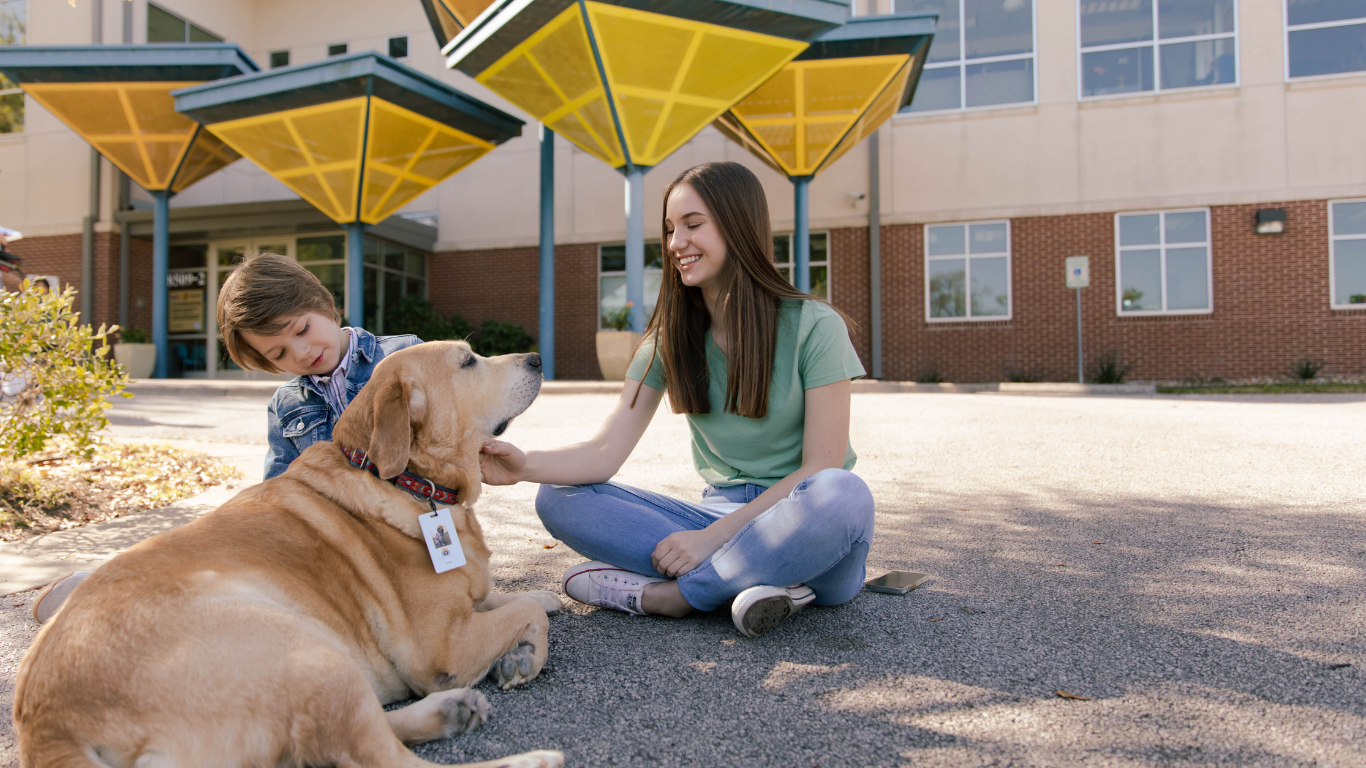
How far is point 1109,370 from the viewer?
1470 cm

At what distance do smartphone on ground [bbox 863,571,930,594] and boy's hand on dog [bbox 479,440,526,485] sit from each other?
1.44 m

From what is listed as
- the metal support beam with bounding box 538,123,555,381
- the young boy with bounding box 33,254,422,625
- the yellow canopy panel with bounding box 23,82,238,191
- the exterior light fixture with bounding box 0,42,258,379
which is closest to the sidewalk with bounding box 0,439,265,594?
the young boy with bounding box 33,254,422,625

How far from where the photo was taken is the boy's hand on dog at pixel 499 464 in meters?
2.59

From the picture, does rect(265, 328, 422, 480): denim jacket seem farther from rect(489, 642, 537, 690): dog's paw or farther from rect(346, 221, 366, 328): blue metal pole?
rect(346, 221, 366, 328): blue metal pole

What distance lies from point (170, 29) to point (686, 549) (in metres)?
22.9

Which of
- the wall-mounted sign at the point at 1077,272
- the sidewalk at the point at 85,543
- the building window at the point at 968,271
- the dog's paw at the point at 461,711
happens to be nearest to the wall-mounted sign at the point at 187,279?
the sidewalk at the point at 85,543

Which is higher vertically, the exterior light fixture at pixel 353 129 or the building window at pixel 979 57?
the building window at pixel 979 57

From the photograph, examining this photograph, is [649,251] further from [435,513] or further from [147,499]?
[435,513]

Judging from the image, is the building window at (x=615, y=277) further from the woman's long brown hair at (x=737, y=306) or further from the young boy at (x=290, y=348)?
the woman's long brown hair at (x=737, y=306)

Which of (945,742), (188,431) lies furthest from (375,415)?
(188,431)

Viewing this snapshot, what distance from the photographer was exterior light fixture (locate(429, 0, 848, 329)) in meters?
11.0

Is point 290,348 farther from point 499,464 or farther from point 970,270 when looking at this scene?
point 970,270

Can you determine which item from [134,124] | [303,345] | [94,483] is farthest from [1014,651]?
[134,124]

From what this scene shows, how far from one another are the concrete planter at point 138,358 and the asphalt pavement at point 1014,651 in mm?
15228
